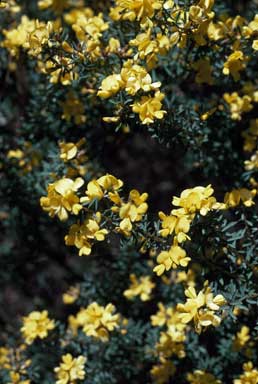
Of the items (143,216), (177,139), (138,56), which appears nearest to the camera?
(143,216)

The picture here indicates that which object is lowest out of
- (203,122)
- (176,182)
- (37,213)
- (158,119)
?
(158,119)

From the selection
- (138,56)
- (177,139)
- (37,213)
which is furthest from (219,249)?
(37,213)

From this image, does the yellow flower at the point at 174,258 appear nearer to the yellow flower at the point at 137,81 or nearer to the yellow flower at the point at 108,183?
the yellow flower at the point at 108,183

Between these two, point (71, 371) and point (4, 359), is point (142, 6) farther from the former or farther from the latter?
point (4, 359)

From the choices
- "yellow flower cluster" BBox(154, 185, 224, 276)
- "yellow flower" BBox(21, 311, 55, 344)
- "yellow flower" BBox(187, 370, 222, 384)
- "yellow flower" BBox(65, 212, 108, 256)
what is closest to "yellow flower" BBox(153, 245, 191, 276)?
"yellow flower cluster" BBox(154, 185, 224, 276)

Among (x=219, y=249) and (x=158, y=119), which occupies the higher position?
(x=158, y=119)

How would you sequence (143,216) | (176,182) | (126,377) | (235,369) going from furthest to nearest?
(176,182), (126,377), (235,369), (143,216)

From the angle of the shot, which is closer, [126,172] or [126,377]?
[126,377]

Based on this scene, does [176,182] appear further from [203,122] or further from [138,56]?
[138,56]
